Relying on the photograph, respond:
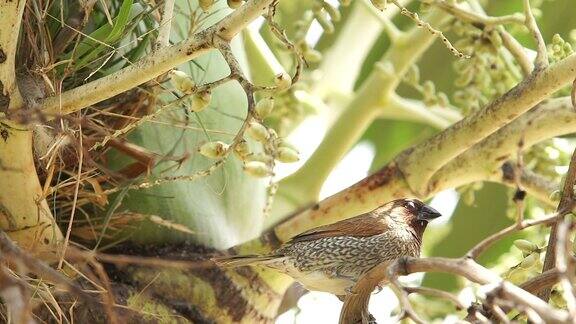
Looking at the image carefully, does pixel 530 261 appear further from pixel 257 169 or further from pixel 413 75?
pixel 413 75

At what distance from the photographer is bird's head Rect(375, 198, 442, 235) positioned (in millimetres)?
3359

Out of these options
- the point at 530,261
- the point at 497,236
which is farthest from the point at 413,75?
the point at 497,236

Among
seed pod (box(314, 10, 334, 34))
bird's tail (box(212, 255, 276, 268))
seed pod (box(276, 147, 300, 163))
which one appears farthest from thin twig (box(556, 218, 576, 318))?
bird's tail (box(212, 255, 276, 268))

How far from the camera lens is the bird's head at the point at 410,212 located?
336 cm

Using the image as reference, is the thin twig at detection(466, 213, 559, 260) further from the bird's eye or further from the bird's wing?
the bird's eye

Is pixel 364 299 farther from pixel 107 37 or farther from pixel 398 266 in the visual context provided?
pixel 107 37

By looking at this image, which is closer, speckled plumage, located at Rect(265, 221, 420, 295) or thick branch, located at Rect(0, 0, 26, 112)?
thick branch, located at Rect(0, 0, 26, 112)

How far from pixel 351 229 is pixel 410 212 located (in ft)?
0.92

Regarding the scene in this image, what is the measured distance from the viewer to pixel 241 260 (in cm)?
285

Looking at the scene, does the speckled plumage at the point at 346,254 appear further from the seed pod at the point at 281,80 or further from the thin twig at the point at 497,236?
the thin twig at the point at 497,236

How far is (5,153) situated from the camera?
94.5 inches

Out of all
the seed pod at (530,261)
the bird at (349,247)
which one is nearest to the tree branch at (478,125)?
the bird at (349,247)

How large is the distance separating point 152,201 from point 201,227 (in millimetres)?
146

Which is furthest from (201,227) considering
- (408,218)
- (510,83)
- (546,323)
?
(546,323)
